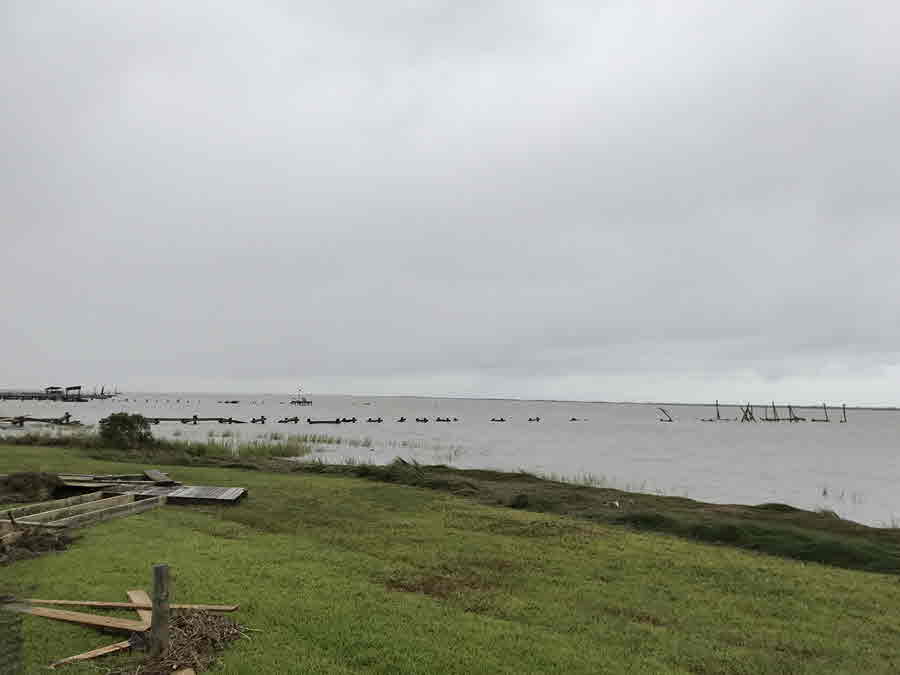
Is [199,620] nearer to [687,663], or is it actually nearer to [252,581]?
[252,581]

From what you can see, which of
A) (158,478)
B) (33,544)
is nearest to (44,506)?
(33,544)

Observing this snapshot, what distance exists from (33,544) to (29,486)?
304 inches

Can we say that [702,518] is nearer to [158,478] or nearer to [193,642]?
[193,642]

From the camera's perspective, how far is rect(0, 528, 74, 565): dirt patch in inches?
427

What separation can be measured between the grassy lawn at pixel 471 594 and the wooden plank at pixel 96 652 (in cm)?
15

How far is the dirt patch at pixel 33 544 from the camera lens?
427 inches

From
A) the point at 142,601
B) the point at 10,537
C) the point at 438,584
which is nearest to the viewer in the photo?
the point at 142,601

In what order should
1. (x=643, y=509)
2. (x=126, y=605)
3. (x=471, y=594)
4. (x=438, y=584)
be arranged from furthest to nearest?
(x=643, y=509) → (x=438, y=584) → (x=471, y=594) → (x=126, y=605)

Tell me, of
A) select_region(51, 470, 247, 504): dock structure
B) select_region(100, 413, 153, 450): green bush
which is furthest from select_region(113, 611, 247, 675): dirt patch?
select_region(100, 413, 153, 450): green bush

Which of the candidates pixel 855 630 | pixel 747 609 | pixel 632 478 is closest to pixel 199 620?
pixel 747 609

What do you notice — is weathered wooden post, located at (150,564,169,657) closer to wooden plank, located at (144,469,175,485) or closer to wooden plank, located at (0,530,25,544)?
wooden plank, located at (0,530,25,544)

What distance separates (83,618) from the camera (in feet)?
25.0

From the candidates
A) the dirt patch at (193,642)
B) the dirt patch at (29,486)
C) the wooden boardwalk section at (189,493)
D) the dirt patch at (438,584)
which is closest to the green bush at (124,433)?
the dirt patch at (29,486)

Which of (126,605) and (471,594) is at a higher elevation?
(126,605)
